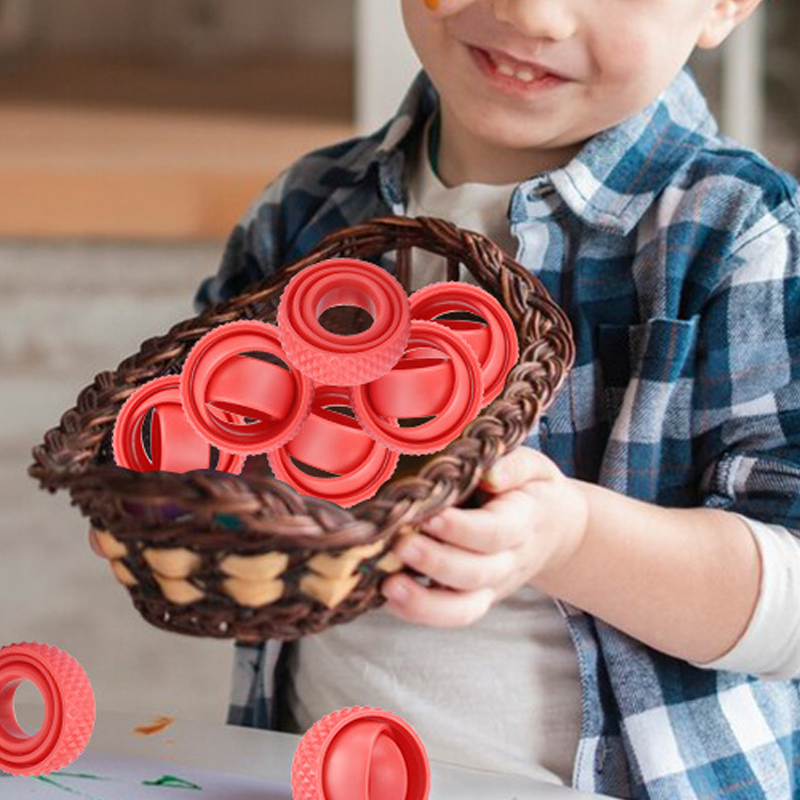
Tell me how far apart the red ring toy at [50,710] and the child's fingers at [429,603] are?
173 mm

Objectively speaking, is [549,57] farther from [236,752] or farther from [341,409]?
[236,752]

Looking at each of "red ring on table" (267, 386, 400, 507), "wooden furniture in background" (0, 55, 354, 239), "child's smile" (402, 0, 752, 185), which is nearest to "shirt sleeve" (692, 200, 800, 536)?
"child's smile" (402, 0, 752, 185)

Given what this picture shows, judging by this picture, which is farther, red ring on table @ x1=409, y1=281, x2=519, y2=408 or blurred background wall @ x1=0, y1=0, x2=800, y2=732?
blurred background wall @ x1=0, y1=0, x2=800, y2=732

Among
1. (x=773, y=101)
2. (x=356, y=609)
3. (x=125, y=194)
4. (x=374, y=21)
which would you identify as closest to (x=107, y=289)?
(x=125, y=194)

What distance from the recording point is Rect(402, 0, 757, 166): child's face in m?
0.75

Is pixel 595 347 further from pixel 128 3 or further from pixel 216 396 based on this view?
pixel 128 3

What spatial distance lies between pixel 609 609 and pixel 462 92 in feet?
0.95

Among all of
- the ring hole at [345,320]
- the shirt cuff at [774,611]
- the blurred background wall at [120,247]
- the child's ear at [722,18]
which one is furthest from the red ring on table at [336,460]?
the blurred background wall at [120,247]

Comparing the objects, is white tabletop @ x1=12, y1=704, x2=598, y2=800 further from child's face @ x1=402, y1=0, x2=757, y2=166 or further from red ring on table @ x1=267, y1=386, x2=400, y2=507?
child's face @ x1=402, y1=0, x2=757, y2=166

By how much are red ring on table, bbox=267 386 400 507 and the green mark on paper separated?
5.8 inches

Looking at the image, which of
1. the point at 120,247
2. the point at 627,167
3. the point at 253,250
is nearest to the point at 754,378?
the point at 627,167

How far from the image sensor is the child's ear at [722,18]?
0.85 metres

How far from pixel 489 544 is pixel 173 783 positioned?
0.20 metres

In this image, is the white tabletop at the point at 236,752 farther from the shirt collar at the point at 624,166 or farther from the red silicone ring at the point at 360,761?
the shirt collar at the point at 624,166
